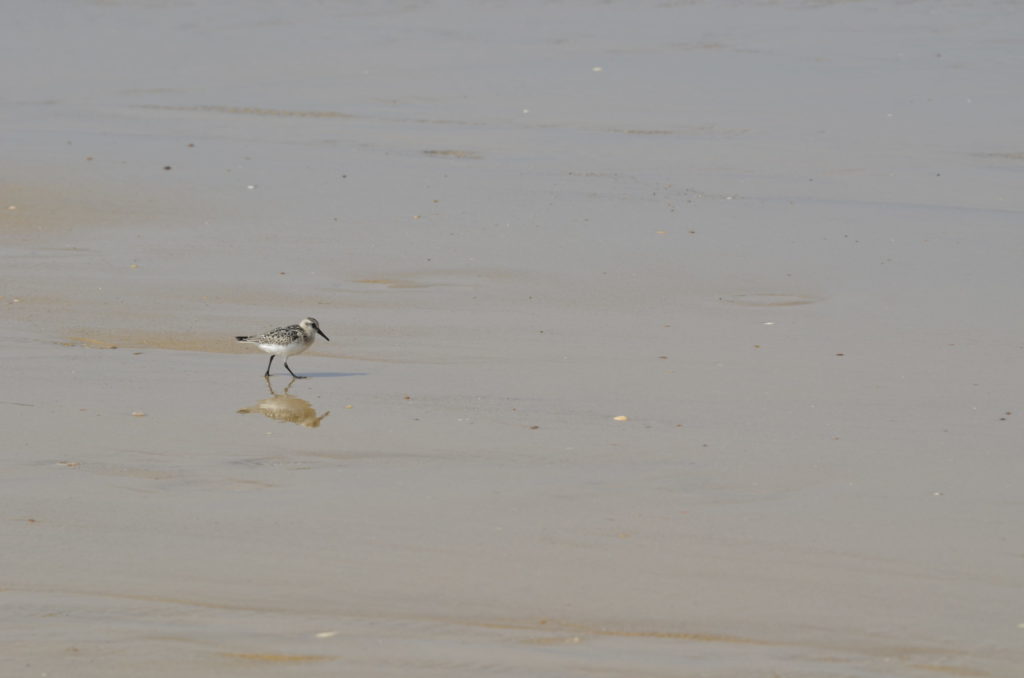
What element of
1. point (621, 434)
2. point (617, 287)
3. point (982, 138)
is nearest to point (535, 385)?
point (621, 434)

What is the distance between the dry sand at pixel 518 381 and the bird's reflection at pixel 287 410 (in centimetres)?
3

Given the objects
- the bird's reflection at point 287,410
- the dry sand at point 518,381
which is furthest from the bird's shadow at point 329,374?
the bird's reflection at point 287,410

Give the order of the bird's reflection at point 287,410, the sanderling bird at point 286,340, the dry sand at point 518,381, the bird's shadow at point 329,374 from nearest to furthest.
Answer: the dry sand at point 518,381 → the bird's reflection at point 287,410 → the sanderling bird at point 286,340 → the bird's shadow at point 329,374

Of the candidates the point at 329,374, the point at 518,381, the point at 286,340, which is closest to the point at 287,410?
the point at 286,340

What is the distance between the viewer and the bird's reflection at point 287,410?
8.84m

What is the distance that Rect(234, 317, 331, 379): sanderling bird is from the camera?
9.66 metres

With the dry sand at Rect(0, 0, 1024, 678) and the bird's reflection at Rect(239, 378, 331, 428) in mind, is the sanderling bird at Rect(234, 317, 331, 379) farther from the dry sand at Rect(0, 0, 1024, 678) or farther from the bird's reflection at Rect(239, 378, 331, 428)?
the bird's reflection at Rect(239, 378, 331, 428)

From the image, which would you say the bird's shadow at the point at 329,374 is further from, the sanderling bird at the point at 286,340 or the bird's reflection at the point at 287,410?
the bird's reflection at the point at 287,410

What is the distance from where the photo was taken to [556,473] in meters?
7.83

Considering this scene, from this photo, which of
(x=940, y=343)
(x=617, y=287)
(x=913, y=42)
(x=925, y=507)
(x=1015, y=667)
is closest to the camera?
(x=1015, y=667)

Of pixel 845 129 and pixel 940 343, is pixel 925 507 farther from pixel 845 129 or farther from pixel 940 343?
pixel 845 129

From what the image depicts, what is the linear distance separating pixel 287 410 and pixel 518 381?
136 centimetres

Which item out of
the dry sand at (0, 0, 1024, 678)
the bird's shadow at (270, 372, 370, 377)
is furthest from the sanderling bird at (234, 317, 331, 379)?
the dry sand at (0, 0, 1024, 678)

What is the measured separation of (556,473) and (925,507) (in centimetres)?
172
